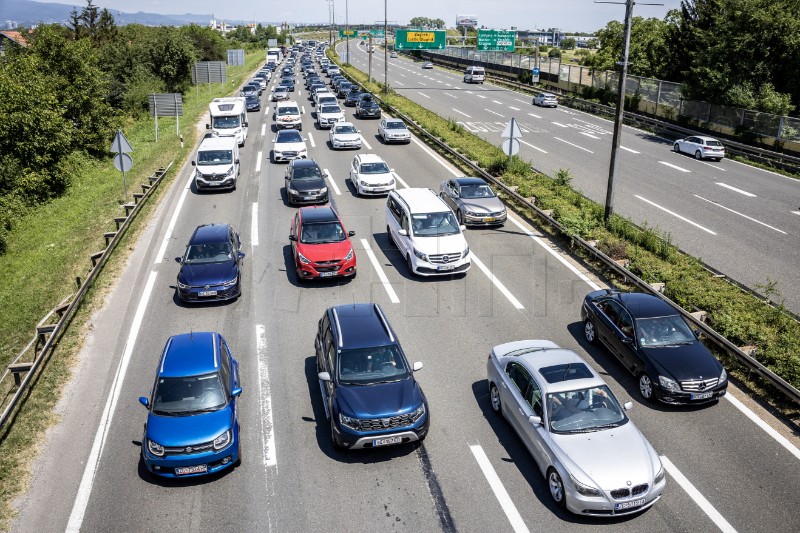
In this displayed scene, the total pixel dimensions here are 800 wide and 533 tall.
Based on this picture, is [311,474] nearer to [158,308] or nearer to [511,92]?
[158,308]

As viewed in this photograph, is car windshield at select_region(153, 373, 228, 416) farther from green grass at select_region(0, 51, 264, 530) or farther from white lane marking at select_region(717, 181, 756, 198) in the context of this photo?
white lane marking at select_region(717, 181, 756, 198)

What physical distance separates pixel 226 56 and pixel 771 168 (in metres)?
83.8

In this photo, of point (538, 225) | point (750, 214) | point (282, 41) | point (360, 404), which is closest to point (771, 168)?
point (750, 214)

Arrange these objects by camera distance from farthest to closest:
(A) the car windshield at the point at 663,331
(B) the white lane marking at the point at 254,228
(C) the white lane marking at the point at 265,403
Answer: (B) the white lane marking at the point at 254,228, (A) the car windshield at the point at 663,331, (C) the white lane marking at the point at 265,403

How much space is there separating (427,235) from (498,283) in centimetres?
261

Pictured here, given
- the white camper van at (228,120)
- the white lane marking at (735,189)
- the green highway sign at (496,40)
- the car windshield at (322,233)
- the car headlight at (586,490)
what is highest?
the green highway sign at (496,40)

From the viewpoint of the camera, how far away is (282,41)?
181750mm

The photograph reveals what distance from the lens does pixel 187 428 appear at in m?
10.1

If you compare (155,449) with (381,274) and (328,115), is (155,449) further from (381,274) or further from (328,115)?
(328,115)

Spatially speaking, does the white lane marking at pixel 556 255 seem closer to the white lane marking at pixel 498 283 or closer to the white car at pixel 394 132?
the white lane marking at pixel 498 283

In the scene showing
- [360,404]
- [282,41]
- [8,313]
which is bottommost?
[8,313]

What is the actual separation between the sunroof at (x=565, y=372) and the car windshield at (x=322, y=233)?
8976mm

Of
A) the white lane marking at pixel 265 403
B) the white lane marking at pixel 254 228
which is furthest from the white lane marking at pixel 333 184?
the white lane marking at pixel 265 403

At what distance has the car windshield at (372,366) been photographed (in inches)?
439
